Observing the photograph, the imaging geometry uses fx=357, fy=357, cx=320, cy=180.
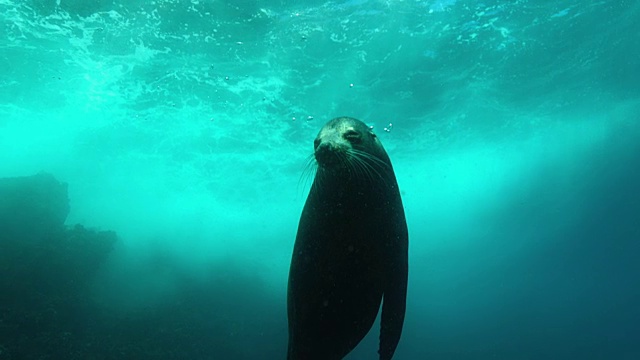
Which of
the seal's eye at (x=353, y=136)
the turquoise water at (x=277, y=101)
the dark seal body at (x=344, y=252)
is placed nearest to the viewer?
the dark seal body at (x=344, y=252)

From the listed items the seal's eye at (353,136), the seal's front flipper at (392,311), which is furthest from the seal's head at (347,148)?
the seal's front flipper at (392,311)

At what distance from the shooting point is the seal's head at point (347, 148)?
202cm

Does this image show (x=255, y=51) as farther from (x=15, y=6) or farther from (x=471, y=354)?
(x=471, y=354)

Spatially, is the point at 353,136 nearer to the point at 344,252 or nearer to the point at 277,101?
the point at 344,252

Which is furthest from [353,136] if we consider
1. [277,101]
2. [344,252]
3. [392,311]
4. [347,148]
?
[277,101]

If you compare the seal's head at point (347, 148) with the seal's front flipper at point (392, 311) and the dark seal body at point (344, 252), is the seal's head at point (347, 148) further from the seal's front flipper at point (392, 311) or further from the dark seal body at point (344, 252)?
the seal's front flipper at point (392, 311)

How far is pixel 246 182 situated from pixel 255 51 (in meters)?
19.9

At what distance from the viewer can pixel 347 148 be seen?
82.3 inches

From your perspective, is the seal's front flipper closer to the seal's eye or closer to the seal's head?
the seal's head

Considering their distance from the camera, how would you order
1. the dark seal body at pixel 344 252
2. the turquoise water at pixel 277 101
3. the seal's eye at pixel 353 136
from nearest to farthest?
the dark seal body at pixel 344 252 → the seal's eye at pixel 353 136 → the turquoise water at pixel 277 101

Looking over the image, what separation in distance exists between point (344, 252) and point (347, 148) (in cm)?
60

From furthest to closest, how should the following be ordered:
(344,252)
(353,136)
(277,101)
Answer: (277,101) → (353,136) → (344,252)

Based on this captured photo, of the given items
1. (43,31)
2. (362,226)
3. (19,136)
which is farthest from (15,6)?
(19,136)

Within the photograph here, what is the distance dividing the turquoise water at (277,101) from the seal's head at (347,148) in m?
3.59
